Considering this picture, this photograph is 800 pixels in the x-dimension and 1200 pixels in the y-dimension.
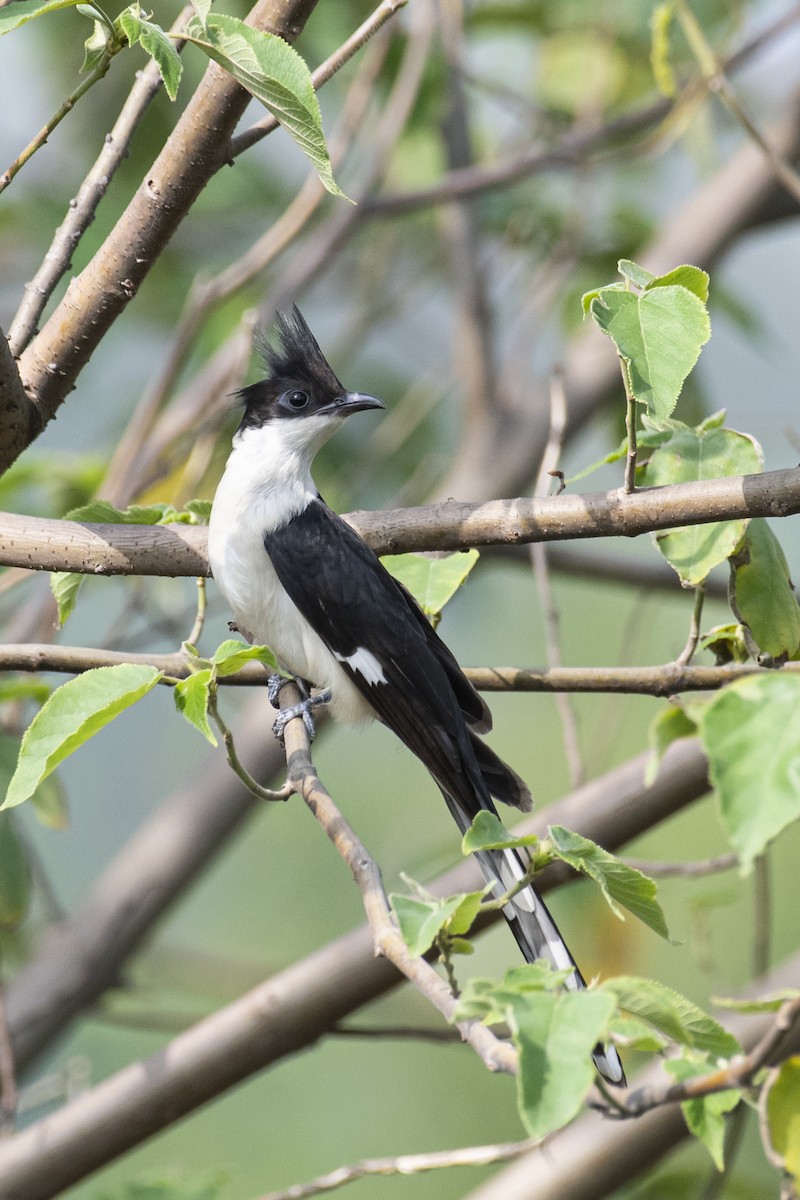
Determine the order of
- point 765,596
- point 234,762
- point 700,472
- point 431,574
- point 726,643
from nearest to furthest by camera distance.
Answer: point 234,762, point 765,596, point 700,472, point 726,643, point 431,574

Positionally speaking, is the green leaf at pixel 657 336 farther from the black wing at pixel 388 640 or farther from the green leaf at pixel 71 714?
the black wing at pixel 388 640

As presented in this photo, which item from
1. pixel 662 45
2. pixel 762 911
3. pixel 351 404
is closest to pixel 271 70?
pixel 351 404

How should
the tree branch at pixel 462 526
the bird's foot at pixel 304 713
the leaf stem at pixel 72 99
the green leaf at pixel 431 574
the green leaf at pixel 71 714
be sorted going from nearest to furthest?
the green leaf at pixel 71 714
the leaf stem at pixel 72 99
the tree branch at pixel 462 526
the green leaf at pixel 431 574
the bird's foot at pixel 304 713

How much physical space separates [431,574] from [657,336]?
2.85ft

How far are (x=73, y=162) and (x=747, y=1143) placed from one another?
561cm

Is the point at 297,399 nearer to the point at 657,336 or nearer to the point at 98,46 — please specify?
the point at 98,46

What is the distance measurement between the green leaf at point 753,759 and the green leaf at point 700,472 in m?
0.90

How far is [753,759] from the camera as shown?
41.3 inches

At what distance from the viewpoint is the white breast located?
3008 millimetres

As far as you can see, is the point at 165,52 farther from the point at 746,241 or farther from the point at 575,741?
the point at 746,241

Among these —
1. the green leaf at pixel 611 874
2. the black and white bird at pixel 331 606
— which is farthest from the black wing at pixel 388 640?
the green leaf at pixel 611 874

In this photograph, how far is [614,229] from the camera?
194 inches

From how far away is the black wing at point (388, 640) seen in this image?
262 centimetres

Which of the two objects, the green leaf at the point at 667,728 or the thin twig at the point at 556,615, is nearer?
the green leaf at the point at 667,728
